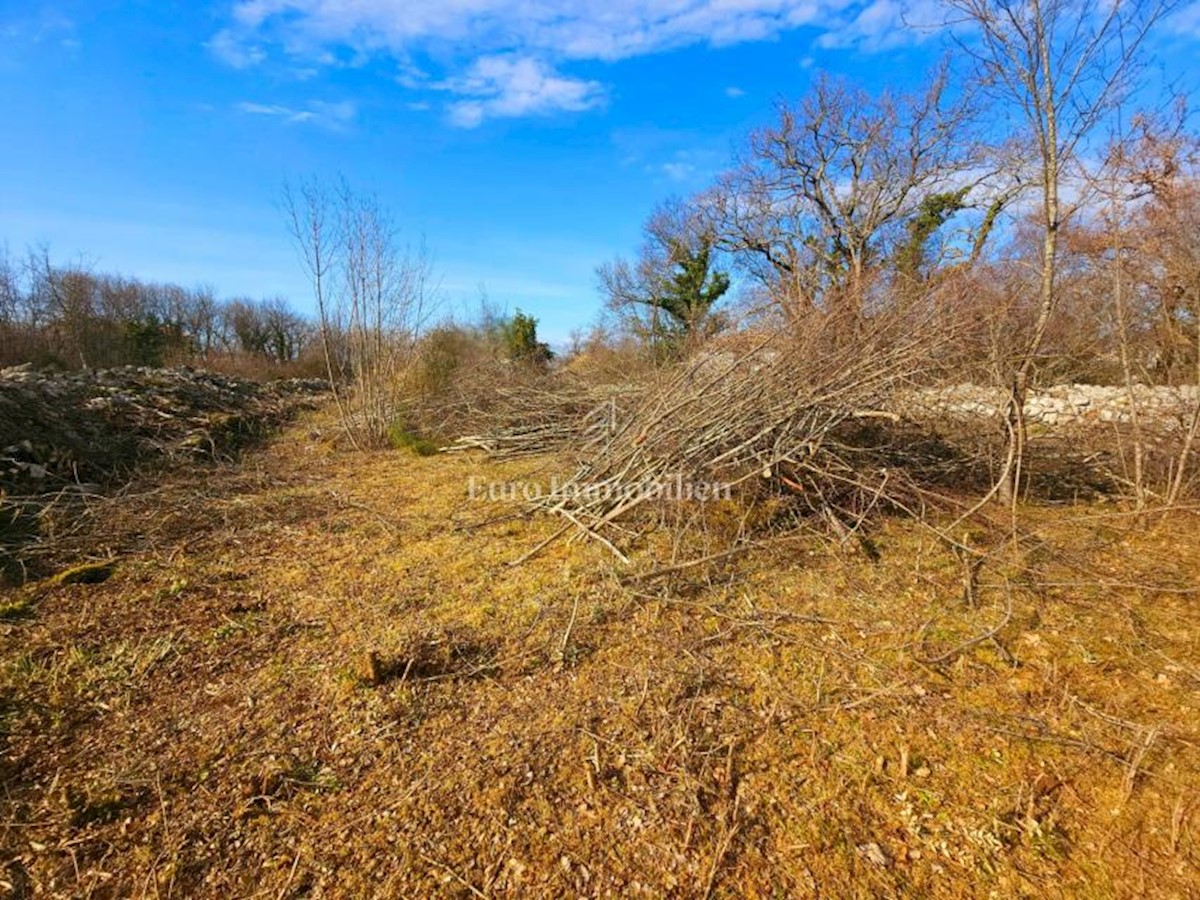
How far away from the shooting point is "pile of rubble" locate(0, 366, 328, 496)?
4938 millimetres

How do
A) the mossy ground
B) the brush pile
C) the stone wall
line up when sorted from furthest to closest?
the stone wall → the brush pile → the mossy ground

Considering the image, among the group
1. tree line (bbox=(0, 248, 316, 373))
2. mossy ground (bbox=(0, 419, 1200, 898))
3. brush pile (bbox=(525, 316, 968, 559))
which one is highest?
tree line (bbox=(0, 248, 316, 373))

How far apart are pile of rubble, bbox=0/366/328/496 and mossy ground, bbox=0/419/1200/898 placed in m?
2.33

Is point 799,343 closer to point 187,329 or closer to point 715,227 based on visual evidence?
point 715,227

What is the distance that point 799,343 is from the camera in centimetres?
412

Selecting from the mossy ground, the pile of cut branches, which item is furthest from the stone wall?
the pile of cut branches

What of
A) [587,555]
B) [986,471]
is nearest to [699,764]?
[587,555]

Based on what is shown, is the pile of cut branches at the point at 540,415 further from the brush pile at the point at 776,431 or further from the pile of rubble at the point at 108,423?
the pile of rubble at the point at 108,423

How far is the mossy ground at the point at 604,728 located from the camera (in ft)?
5.23

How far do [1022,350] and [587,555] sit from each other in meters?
3.85

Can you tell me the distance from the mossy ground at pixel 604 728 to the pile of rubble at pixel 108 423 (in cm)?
233

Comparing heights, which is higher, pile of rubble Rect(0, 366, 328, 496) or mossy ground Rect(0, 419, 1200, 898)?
pile of rubble Rect(0, 366, 328, 496)

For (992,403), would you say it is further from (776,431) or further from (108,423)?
(108,423)

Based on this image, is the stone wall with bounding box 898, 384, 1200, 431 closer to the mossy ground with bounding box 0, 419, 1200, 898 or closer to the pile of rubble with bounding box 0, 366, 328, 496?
the mossy ground with bounding box 0, 419, 1200, 898
